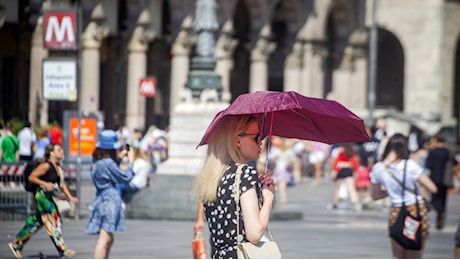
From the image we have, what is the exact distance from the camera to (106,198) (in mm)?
14812

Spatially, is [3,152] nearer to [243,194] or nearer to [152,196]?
[152,196]

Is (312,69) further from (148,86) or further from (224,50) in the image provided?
(148,86)

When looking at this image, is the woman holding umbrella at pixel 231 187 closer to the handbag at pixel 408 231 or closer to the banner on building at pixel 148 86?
the handbag at pixel 408 231

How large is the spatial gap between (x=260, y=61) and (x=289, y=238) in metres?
33.0

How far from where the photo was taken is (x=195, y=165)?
81.0 ft

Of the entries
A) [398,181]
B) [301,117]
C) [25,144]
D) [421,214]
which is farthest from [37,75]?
[301,117]

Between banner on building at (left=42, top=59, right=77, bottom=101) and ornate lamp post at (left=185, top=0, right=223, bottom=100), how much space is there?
8.08 ft

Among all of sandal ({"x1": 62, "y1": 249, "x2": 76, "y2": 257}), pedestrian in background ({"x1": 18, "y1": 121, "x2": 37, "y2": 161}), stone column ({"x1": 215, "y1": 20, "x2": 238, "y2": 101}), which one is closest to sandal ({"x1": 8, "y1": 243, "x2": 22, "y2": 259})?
sandal ({"x1": 62, "y1": 249, "x2": 76, "y2": 257})

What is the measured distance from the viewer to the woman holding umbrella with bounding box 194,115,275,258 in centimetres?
777

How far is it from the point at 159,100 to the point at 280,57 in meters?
9.66

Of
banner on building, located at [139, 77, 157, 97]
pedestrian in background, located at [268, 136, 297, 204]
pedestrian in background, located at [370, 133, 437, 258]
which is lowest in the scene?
pedestrian in background, located at [268, 136, 297, 204]

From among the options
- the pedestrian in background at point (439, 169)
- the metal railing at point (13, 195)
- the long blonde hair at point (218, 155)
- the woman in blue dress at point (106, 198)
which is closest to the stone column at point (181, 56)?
the pedestrian in background at point (439, 169)

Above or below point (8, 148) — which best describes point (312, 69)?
above

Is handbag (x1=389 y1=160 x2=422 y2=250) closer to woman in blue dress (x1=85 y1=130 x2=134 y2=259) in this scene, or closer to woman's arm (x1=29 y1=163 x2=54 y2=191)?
woman in blue dress (x1=85 y1=130 x2=134 y2=259)
